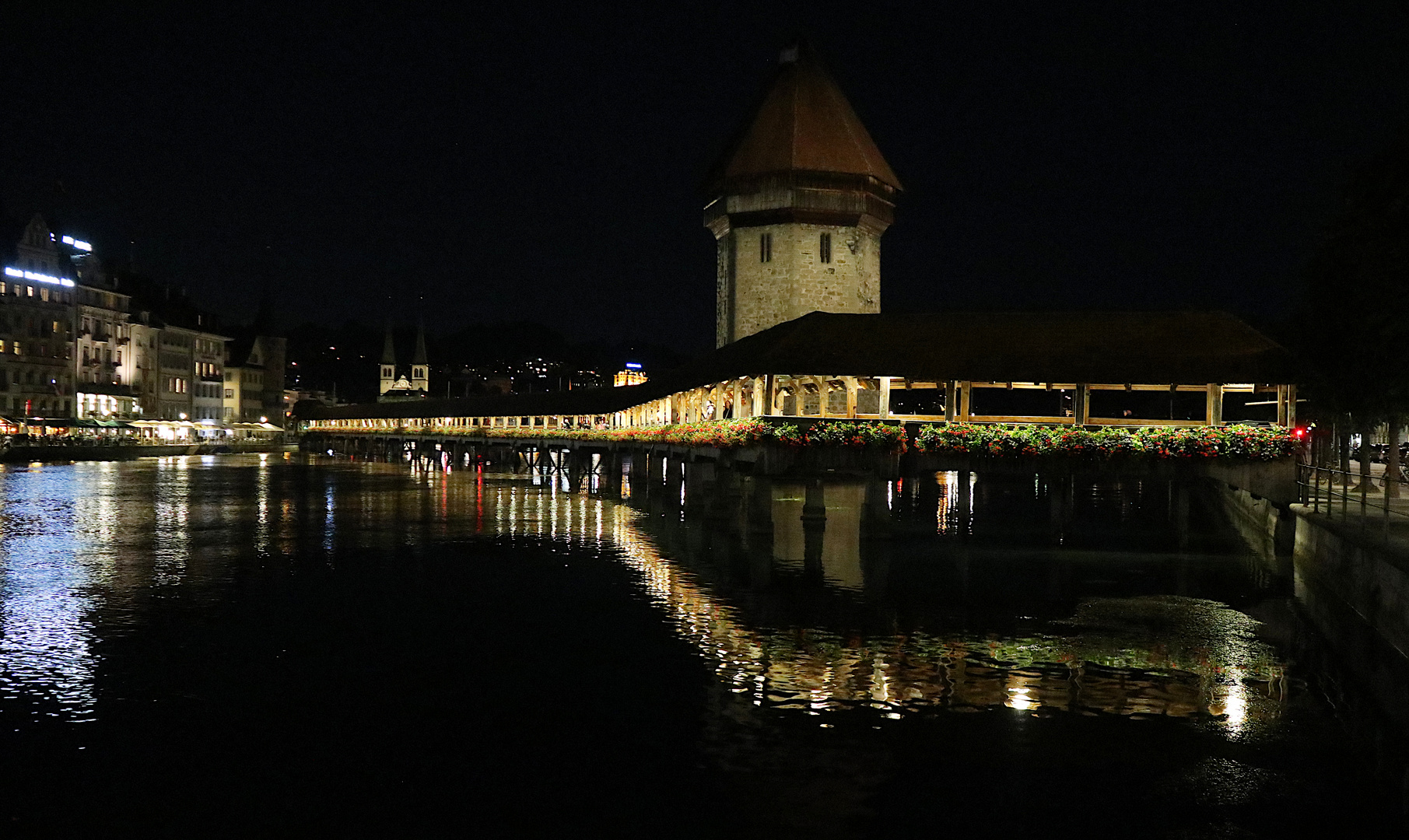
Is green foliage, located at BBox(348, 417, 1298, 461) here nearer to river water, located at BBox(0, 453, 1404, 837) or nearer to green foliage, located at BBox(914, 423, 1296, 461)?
green foliage, located at BBox(914, 423, 1296, 461)

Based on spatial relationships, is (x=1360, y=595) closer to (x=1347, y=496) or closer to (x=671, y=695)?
(x=1347, y=496)

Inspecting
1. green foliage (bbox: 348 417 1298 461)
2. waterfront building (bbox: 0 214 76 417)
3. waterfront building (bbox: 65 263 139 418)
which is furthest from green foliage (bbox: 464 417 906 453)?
waterfront building (bbox: 65 263 139 418)

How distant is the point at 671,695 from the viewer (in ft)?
45.5

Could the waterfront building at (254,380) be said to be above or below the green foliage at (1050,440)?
above

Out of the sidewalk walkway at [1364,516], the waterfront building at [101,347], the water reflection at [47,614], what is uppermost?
the waterfront building at [101,347]

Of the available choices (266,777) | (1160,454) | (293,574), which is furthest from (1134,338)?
(266,777)

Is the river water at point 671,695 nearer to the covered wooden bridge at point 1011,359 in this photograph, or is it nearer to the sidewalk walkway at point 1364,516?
the sidewalk walkway at point 1364,516

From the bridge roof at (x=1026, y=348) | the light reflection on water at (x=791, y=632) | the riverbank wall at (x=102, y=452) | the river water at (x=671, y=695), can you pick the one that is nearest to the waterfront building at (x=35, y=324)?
the riverbank wall at (x=102, y=452)

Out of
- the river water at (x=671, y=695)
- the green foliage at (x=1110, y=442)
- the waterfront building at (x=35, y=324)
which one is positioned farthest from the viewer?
the waterfront building at (x=35, y=324)

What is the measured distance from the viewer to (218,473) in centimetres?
6781

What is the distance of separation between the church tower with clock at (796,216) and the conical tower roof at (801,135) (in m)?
0.05

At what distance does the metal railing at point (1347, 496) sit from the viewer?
19.4 m

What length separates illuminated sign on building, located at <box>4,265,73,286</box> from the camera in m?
90.0

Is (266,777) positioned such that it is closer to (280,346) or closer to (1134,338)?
(1134,338)
